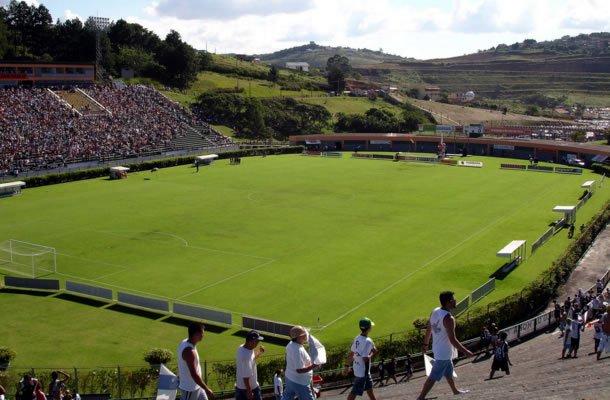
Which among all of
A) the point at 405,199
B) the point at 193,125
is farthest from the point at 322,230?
the point at 193,125

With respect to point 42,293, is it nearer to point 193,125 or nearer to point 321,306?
point 321,306

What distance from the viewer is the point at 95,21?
13250 centimetres

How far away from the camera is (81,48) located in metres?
132

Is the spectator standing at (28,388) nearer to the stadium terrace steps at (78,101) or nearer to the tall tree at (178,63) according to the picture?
the stadium terrace steps at (78,101)

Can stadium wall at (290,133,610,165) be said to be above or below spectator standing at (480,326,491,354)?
above

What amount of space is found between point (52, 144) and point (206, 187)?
24051 millimetres

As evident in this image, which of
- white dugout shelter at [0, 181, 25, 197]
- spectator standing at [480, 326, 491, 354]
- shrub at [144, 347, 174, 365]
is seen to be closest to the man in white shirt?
shrub at [144, 347, 174, 365]

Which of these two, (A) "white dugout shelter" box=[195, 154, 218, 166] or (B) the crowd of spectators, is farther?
(A) "white dugout shelter" box=[195, 154, 218, 166]

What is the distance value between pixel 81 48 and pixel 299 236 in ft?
335

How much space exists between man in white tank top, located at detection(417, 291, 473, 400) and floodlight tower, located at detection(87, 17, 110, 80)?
395 ft

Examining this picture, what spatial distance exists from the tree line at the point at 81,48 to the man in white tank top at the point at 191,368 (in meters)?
126

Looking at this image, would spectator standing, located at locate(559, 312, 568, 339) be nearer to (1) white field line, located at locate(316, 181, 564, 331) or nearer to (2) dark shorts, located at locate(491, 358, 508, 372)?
(2) dark shorts, located at locate(491, 358, 508, 372)

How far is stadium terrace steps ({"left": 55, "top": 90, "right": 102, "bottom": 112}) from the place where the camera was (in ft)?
316

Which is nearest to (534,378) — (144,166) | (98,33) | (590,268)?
(590,268)
